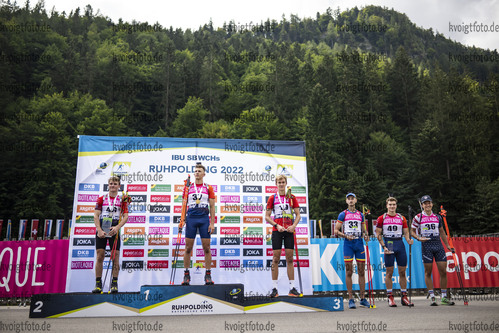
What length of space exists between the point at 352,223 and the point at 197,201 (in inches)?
130

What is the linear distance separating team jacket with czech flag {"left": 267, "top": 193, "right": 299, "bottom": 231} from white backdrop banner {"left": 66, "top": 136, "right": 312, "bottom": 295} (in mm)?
2491

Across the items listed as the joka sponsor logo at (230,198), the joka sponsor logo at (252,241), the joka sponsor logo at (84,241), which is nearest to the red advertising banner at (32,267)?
the joka sponsor logo at (84,241)

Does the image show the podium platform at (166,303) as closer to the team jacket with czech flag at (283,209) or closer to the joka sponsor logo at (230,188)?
the team jacket with czech flag at (283,209)

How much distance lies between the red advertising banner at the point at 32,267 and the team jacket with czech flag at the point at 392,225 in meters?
8.91

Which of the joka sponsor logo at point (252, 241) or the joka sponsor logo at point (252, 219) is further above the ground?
the joka sponsor logo at point (252, 219)

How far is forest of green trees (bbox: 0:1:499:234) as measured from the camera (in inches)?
1455

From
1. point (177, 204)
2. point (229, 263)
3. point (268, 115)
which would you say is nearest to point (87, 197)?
point (177, 204)

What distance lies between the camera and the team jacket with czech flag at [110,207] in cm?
779

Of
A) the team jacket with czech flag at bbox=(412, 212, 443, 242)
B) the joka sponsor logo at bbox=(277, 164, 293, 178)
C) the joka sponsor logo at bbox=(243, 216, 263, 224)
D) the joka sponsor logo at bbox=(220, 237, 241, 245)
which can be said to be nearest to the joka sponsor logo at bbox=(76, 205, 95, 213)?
the joka sponsor logo at bbox=(220, 237, 241, 245)

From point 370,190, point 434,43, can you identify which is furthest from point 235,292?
point 434,43

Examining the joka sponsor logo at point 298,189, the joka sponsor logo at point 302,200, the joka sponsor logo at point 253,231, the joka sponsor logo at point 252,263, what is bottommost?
the joka sponsor logo at point 252,263

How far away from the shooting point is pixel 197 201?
781cm

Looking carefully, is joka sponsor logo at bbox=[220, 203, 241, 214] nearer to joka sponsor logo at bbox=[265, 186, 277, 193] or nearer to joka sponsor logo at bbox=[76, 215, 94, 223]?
joka sponsor logo at bbox=[265, 186, 277, 193]

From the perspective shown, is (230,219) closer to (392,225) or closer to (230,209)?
(230,209)
